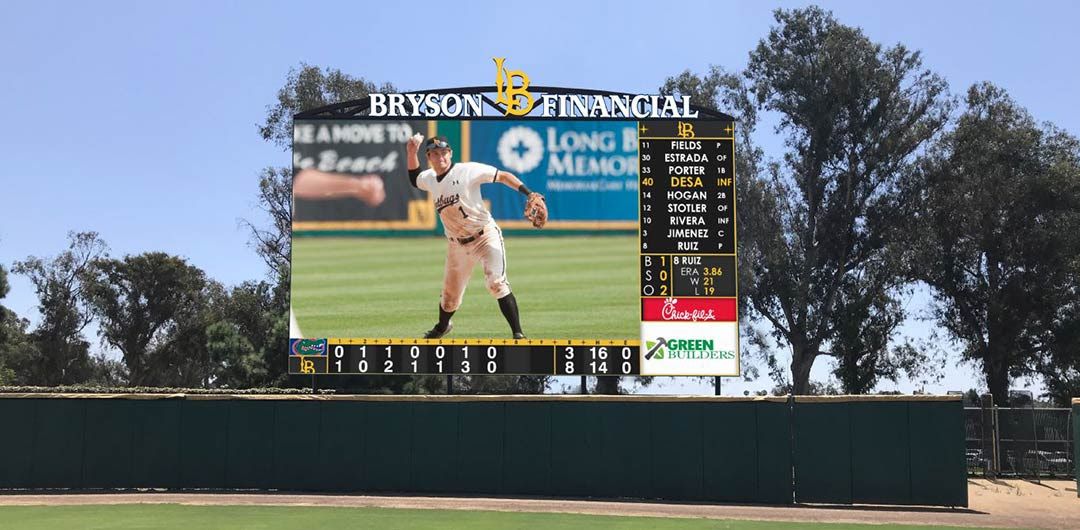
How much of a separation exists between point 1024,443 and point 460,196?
60.6 ft

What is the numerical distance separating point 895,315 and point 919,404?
2643cm

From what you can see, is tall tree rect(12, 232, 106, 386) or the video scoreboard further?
tall tree rect(12, 232, 106, 386)

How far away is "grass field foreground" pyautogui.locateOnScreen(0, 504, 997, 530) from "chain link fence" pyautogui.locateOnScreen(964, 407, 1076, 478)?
13.0 m

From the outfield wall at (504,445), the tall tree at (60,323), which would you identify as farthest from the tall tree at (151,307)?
the outfield wall at (504,445)

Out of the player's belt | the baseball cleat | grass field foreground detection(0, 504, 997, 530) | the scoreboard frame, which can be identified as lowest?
grass field foreground detection(0, 504, 997, 530)

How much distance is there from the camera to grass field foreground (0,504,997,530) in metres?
16.4

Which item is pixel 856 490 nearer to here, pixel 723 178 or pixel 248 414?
pixel 723 178

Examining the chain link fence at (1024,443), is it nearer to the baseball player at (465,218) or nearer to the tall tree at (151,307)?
the baseball player at (465,218)

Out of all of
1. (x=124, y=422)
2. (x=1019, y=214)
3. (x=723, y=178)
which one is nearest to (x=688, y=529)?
(x=723, y=178)

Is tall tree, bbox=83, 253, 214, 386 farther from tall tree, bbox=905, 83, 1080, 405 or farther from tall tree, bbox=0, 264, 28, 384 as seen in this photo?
tall tree, bbox=905, 83, 1080, 405

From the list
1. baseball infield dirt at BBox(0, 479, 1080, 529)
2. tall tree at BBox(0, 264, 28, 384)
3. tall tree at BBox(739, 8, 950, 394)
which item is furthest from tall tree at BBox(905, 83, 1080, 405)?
tall tree at BBox(0, 264, 28, 384)

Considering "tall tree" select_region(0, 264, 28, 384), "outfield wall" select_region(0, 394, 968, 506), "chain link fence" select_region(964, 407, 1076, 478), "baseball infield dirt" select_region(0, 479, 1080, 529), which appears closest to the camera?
"baseball infield dirt" select_region(0, 479, 1080, 529)

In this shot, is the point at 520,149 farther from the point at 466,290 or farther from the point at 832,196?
the point at 832,196

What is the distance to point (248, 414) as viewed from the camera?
2311 cm
